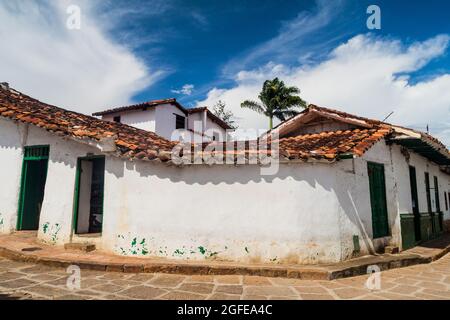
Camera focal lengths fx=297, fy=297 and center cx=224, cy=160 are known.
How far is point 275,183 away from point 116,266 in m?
3.69

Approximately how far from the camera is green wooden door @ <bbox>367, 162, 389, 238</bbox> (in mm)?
7848

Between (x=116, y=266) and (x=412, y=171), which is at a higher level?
(x=412, y=171)

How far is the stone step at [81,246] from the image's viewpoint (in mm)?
7092

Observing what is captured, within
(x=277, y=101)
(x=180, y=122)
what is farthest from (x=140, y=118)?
(x=277, y=101)

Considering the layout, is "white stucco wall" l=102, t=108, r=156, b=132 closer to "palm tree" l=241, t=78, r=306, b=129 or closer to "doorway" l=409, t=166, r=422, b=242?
"palm tree" l=241, t=78, r=306, b=129

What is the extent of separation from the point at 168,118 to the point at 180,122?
1.61 metres

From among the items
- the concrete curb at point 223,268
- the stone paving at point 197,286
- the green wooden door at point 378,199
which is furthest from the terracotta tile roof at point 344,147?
the stone paving at point 197,286

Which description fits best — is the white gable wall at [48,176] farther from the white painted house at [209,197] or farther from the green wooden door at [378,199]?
the green wooden door at [378,199]

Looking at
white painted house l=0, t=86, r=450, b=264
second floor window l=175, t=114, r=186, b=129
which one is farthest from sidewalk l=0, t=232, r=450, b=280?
second floor window l=175, t=114, r=186, b=129

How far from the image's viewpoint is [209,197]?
664 cm

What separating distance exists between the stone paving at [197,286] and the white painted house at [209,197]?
2.92 feet
